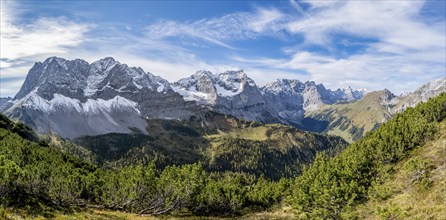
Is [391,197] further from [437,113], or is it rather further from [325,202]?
[437,113]

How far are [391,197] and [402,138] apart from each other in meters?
29.2

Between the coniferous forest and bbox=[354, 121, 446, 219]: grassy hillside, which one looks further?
bbox=[354, 121, 446, 219]: grassy hillside

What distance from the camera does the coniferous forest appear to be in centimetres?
4153

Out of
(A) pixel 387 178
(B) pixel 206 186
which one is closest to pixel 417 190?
(A) pixel 387 178

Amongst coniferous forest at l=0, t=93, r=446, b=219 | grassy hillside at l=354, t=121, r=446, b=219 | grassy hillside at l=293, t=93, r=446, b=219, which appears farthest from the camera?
Answer: grassy hillside at l=354, t=121, r=446, b=219

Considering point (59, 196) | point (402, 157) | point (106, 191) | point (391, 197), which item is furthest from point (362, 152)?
point (59, 196)

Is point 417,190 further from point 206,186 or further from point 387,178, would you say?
point 206,186

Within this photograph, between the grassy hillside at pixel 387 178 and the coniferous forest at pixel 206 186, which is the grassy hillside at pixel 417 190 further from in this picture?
the coniferous forest at pixel 206 186

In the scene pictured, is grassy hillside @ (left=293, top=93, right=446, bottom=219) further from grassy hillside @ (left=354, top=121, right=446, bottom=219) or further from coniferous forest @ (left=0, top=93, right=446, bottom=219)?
coniferous forest @ (left=0, top=93, right=446, bottom=219)

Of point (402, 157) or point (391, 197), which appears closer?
point (391, 197)

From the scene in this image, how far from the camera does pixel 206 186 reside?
74750 millimetres

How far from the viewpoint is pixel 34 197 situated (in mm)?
48188

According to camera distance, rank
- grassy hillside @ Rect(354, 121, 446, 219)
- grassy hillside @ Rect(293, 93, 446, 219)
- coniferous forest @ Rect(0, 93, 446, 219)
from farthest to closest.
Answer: grassy hillside @ Rect(354, 121, 446, 219), coniferous forest @ Rect(0, 93, 446, 219), grassy hillside @ Rect(293, 93, 446, 219)

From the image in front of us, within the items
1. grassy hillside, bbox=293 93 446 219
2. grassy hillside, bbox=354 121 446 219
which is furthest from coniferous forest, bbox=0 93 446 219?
grassy hillside, bbox=354 121 446 219
